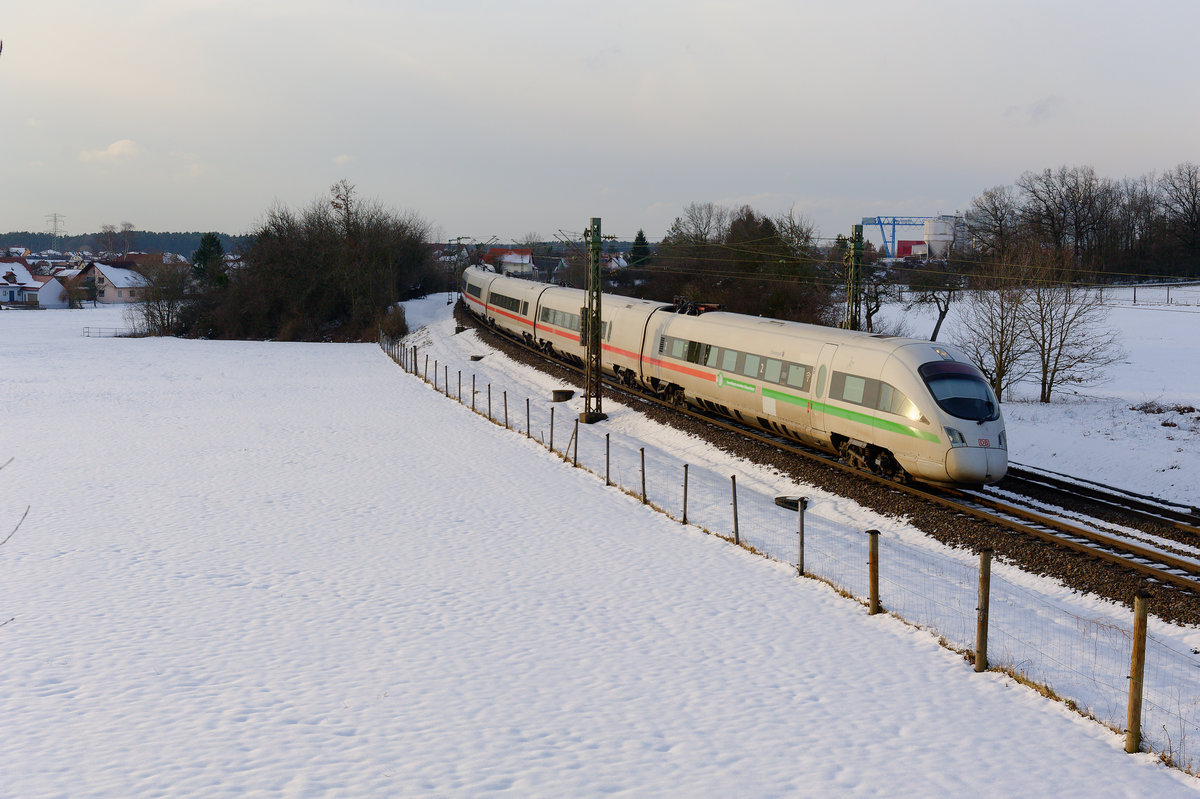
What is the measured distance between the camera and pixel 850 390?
61.4 feet

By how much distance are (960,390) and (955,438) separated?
1.17 metres

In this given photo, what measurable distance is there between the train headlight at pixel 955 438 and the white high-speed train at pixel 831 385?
0.06 ft

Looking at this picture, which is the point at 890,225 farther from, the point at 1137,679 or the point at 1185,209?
the point at 1137,679

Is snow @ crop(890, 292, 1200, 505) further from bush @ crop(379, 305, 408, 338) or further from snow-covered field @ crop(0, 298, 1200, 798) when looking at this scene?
bush @ crop(379, 305, 408, 338)

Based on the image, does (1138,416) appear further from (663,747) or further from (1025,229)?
(1025,229)

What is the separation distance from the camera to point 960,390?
17000 mm

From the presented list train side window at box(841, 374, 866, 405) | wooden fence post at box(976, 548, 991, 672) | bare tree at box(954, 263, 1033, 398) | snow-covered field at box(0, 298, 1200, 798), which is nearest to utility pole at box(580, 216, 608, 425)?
snow-covered field at box(0, 298, 1200, 798)

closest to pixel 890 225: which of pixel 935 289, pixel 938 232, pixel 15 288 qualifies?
pixel 938 232

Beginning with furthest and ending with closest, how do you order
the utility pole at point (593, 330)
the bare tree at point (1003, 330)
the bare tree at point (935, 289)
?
the bare tree at point (935, 289) < the bare tree at point (1003, 330) < the utility pole at point (593, 330)

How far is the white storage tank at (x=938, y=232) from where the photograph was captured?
111m

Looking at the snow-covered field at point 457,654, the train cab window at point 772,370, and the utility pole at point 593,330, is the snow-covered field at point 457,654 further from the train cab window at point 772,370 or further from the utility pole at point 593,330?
the utility pole at point 593,330

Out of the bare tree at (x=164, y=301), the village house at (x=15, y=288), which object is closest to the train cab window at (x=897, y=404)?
the bare tree at (x=164, y=301)

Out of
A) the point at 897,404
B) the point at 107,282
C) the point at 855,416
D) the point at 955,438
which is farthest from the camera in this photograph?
the point at 107,282

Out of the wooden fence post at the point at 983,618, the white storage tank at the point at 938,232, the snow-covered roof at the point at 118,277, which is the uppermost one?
the white storage tank at the point at 938,232
